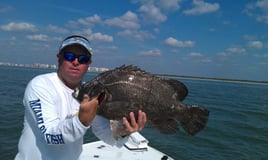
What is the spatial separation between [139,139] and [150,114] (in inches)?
178

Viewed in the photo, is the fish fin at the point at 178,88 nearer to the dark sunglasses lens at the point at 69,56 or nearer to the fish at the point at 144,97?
the fish at the point at 144,97

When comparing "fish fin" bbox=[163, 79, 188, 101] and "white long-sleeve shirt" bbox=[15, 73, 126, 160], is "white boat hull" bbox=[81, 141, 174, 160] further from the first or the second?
"fish fin" bbox=[163, 79, 188, 101]

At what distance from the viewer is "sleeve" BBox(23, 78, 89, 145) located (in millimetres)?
2662

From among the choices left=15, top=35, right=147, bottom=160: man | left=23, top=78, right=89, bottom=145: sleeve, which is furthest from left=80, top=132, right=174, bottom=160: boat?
left=23, top=78, right=89, bottom=145: sleeve

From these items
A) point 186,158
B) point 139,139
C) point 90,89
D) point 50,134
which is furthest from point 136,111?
point 186,158

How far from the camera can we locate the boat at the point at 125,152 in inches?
265

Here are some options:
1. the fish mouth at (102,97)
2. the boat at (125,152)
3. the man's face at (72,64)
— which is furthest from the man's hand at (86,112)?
the boat at (125,152)

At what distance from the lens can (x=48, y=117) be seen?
9.31ft

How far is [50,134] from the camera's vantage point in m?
2.72

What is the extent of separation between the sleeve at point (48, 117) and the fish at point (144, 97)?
358 millimetres

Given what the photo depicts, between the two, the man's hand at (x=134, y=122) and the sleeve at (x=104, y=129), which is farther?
the sleeve at (x=104, y=129)

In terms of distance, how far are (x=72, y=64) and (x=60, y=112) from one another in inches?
22.1

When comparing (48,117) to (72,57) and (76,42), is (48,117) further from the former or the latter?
(76,42)

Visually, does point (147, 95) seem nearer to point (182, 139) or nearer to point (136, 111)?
point (136, 111)
